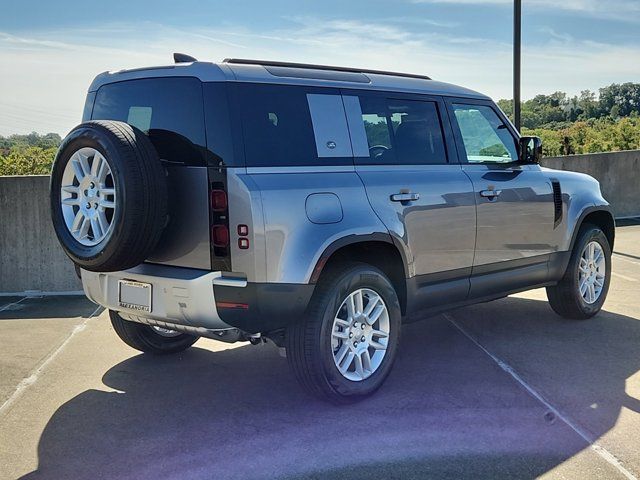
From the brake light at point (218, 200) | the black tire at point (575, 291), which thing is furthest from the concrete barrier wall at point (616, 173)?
the brake light at point (218, 200)

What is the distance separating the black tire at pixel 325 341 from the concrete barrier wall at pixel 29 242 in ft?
15.0

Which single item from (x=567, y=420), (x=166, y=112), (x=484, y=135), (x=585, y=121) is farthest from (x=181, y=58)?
(x=585, y=121)

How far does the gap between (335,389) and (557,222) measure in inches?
108

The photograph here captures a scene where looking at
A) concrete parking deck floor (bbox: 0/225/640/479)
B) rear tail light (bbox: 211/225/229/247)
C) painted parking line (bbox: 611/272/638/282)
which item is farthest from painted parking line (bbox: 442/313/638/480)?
painted parking line (bbox: 611/272/638/282)

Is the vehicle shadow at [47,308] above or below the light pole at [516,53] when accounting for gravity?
below

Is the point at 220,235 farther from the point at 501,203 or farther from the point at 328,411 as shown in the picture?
the point at 501,203

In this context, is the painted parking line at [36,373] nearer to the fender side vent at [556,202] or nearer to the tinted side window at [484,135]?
the tinted side window at [484,135]

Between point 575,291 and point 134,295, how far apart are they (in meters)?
3.92

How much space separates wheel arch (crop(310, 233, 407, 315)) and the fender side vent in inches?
73.1

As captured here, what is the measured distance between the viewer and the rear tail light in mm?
3666

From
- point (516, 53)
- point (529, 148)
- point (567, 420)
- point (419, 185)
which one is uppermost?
point (516, 53)

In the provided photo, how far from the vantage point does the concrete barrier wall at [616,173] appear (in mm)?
12962

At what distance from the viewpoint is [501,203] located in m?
5.20

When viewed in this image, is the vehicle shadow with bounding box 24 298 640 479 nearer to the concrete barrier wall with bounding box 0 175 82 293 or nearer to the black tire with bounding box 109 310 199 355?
the black tire with bounding box 109 310 199 355
